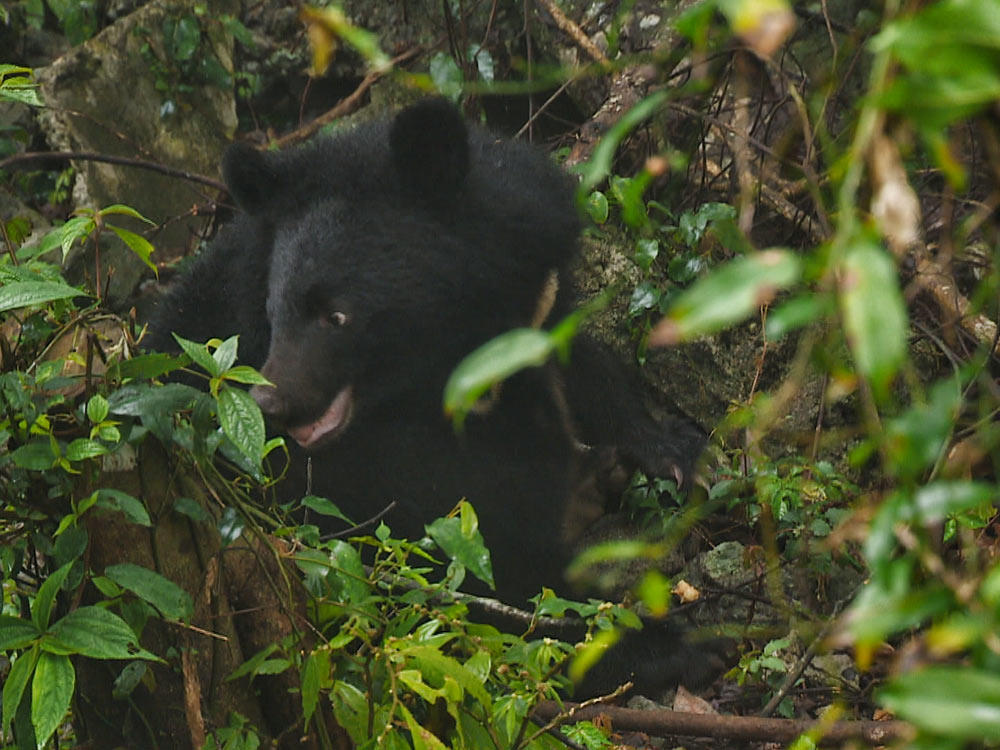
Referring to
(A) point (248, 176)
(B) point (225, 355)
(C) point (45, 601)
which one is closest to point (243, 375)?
(B) point (225, 355)

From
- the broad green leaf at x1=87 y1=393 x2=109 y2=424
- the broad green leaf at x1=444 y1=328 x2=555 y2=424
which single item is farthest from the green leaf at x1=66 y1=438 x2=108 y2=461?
the broad green leaf at x1=444 y1=328 x2=555 y2=424

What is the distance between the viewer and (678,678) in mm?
3717

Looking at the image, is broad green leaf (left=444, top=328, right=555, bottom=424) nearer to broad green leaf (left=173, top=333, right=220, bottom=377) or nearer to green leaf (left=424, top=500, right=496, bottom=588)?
broad green leaf (left=173, top=333, right=220, bottom=377)

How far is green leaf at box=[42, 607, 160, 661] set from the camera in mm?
1732

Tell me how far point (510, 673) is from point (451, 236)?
1.98m

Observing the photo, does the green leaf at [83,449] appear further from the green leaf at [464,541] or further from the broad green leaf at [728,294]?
the broad green leaf at [728,294]

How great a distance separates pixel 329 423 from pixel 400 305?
461mm

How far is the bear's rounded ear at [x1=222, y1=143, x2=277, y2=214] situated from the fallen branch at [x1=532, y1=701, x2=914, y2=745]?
2.17 m

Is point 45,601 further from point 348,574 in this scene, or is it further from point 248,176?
point 248,176

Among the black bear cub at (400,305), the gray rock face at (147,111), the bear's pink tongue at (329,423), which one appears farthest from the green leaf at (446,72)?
the bear's pink tongue at (329,423)

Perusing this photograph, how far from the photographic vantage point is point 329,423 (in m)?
3.78

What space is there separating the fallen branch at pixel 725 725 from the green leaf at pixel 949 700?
5.87 feet

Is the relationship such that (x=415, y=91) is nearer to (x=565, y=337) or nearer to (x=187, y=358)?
(x=187, y=358)

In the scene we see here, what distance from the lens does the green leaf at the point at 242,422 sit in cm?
185
